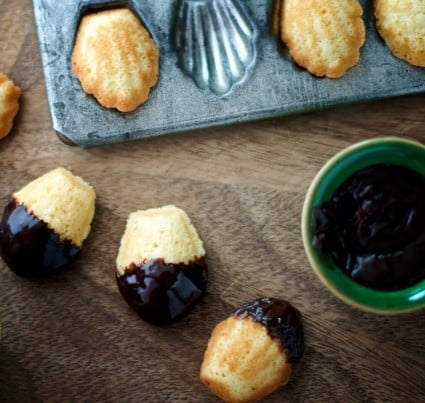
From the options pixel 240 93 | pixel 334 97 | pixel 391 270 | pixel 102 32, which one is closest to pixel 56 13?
pixel 102 32

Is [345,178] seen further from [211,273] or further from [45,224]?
[45,224]

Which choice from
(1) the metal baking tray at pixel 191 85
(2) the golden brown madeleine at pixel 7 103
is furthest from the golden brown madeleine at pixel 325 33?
(2) the golden brown madeleine at pixel 7 103

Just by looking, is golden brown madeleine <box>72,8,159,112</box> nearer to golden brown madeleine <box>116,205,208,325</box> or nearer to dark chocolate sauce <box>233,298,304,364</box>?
golden brown madeleine <box>116,205,208,325</box>

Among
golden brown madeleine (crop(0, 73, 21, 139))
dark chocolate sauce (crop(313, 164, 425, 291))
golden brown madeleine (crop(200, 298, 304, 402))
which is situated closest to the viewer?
dark chocolate sauce (crop(313, 164, 425, 291))

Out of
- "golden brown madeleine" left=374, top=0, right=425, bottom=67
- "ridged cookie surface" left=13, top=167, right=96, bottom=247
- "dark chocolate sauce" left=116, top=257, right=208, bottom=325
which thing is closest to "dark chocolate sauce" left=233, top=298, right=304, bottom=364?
"dark chocolate sauce" left=116, top=257, right=208, bottom=325

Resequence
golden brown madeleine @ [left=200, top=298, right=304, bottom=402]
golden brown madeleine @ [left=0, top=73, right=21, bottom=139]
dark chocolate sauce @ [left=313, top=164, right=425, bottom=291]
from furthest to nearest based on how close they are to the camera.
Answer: golden brown madeleine @ [left=0, top=73, right=21, bottom=139], golden brown madeleine @ [left=200, top=298, right=304, bottom=402], dark chocolate sauce @ [left=313, top=164, right=425, bottom=291]

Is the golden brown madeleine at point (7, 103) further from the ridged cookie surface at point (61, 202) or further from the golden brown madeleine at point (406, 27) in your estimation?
the golden brown madeleine at point (406, 27)

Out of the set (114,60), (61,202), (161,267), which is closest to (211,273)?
(161,267)
